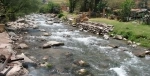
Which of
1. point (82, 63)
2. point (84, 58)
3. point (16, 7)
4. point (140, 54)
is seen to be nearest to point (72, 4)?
point (16, 7)

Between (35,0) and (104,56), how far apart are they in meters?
22.2

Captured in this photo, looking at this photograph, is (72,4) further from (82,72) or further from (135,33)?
(82,72)

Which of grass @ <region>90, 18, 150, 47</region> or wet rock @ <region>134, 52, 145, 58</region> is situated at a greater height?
grass @ <region>90, 18, 150, 47</region>

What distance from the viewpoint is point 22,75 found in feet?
50.7

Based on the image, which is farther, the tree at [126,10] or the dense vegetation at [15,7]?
the tree at [126,10]

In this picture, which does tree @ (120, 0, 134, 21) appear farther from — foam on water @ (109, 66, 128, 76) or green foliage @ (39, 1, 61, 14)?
green foliage @ (39, 1, 61, 14)

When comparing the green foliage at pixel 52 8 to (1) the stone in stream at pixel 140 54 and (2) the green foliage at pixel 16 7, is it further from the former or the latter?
(1) the stone in stream at pixel 140 54

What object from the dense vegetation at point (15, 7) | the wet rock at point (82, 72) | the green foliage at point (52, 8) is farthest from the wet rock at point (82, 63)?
the green foliage at point (52, 8)

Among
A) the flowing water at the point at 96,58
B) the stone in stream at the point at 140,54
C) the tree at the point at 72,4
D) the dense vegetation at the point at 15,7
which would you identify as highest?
the dense vegetation at the point at 15,7

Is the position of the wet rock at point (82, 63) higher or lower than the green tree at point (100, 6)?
lower

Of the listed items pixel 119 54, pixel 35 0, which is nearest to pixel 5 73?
pixel 119 54

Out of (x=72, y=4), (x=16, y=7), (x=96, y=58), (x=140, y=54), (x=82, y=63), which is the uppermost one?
(x=16, y=7)

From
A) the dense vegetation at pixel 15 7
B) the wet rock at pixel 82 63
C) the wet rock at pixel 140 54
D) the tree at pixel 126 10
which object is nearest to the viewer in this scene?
the wet rock at pixel 82 63

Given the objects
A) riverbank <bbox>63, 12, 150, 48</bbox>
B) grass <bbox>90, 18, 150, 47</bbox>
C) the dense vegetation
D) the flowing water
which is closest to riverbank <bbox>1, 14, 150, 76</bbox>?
the flowing water
